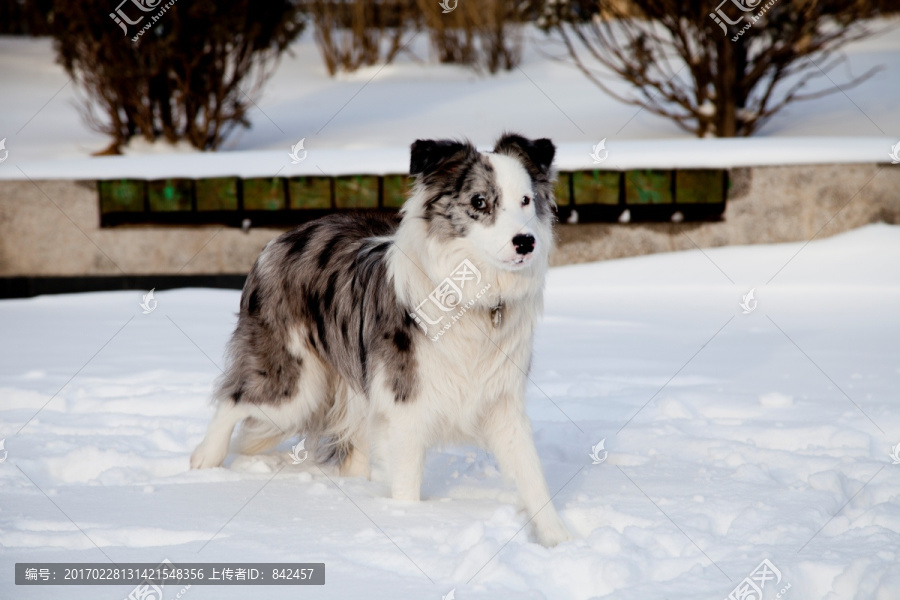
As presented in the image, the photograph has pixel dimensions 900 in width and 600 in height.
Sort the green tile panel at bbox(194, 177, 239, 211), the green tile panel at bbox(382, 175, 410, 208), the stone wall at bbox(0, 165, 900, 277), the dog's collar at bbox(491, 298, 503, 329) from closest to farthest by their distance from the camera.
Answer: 1. the dog's collar at bbox(491, 298, 503, 329)
2. the stone wall at bbox(0, 165, 900, 277)
3. the green tile panel at bbox(382, 175, 410, 208)
4. the green tile panel at bbox(194, 177, 239, 211)

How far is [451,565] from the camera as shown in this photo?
2.79 m

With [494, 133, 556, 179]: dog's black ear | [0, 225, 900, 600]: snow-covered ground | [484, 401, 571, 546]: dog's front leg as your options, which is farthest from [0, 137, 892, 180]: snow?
[484, 401, 571, 546]: dog's front leg

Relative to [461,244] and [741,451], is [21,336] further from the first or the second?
[741,451]

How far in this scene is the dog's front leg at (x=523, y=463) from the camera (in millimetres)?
3160

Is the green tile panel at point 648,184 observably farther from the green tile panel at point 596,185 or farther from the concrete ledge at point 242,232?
the concrete ledge at point 242,232

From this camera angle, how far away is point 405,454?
3.47 meters

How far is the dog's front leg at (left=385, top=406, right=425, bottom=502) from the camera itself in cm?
344

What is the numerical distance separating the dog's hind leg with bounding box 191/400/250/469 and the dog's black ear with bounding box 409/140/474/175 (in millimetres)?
1349

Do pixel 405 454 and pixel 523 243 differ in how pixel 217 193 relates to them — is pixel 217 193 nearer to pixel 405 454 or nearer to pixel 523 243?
pixel 405 454

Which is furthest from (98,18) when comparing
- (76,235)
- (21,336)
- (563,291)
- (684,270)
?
(684,270)

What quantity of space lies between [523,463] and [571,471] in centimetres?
56

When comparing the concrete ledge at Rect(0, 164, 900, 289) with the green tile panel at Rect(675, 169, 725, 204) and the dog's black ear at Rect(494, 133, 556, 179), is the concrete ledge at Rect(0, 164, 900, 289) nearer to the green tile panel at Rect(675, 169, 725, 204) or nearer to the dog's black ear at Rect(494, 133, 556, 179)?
the green tile panel at Rect(675, 169, 725, 204)

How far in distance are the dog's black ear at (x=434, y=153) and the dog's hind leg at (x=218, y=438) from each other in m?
1.35

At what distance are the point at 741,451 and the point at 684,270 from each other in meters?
3.71
